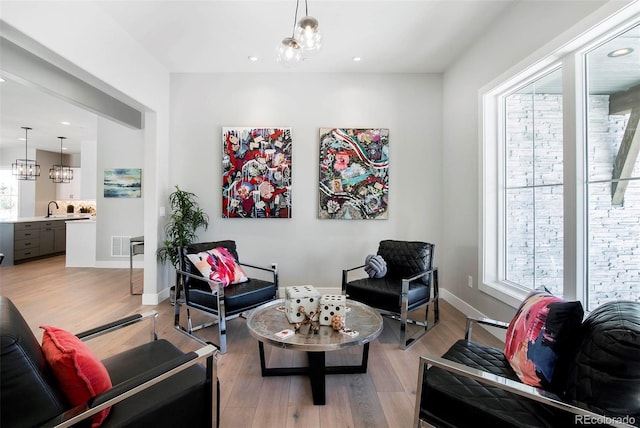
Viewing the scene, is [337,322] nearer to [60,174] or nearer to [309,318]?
[309,318]

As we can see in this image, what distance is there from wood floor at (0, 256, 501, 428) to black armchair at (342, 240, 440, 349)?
220 millimetres

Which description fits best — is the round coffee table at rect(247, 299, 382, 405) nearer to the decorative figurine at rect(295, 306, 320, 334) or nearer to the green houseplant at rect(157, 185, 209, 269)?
the decorative figurine at rect(295, 306, 320, 334)

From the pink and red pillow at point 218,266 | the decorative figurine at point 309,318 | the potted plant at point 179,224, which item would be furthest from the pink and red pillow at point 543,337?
the potted plant at point 179,224

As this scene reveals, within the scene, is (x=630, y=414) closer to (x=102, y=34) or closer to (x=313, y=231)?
(x=313, y=231)

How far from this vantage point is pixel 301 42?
80.7 inches

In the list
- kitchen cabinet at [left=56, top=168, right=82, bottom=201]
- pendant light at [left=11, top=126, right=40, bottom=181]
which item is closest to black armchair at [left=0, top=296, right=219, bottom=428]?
pendant light at [left=11, top=126, right=40, bottom=181]

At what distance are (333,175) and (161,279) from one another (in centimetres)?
259

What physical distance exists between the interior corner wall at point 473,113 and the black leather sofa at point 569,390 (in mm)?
1519

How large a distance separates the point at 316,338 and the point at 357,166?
247 cm

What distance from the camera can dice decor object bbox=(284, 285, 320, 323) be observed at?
196 centimetres

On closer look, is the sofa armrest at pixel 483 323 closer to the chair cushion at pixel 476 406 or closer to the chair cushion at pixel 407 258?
the chair cushion at pixel 476 406

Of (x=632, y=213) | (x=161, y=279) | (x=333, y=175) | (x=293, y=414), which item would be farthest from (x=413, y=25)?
(x=161, y=279)

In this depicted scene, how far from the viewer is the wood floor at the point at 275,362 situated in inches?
65.8

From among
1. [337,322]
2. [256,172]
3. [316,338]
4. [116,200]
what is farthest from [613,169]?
[116,200]
